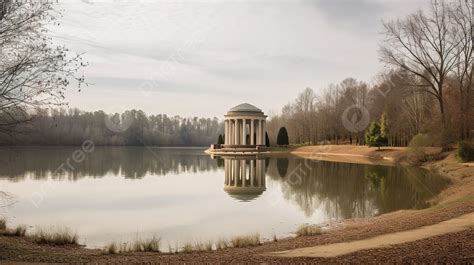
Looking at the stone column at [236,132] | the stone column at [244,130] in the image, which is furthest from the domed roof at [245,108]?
the stone column at [236,132]

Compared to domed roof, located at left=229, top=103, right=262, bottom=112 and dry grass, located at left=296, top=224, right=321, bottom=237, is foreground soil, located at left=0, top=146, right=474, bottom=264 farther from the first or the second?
domed roof, located at left=229, top=103, right=262, bottom=112

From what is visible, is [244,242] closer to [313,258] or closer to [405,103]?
[313,258]

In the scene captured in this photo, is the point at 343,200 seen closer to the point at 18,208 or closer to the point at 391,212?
the point at 391,212

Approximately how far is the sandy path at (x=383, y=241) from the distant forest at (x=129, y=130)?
7460 cm

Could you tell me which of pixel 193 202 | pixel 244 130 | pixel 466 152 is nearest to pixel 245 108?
pixel 244 130

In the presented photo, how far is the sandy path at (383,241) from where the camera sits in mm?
8672

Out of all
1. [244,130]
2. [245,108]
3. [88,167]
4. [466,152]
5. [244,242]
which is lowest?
[244,242]

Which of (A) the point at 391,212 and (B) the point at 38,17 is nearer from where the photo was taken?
(B) the point at 38,17

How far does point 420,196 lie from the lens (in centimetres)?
2061

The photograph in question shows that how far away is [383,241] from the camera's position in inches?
376

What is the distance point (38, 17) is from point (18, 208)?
33.2ft

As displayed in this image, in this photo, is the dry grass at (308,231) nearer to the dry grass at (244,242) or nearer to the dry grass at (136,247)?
the dry grass at (244,242)

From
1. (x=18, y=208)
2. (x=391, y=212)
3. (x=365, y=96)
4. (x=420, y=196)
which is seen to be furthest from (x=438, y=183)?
(x=365, y=96)

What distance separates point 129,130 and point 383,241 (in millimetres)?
118908
